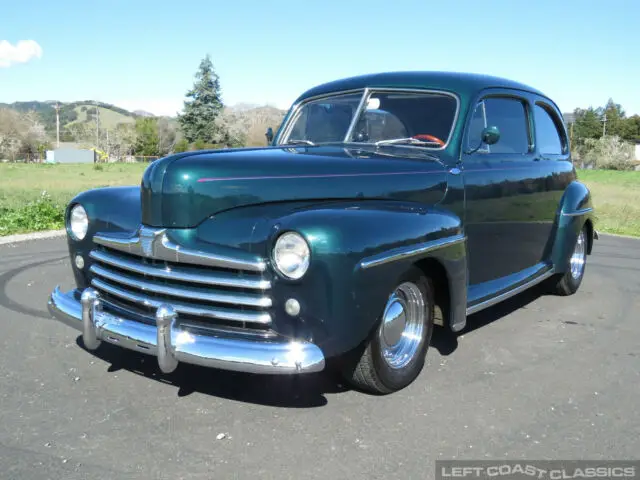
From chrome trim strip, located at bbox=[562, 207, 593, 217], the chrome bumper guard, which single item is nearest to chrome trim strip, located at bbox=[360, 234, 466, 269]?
the chrome bumper guard

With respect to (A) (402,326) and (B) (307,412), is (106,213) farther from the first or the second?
(A) (402,326)

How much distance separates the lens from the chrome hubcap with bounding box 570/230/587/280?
19.1ft

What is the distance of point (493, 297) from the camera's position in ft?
13.5

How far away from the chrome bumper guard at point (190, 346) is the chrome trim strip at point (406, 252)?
0.46 metres

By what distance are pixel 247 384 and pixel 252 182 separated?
3.70ft

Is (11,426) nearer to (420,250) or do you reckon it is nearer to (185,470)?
(185,470)

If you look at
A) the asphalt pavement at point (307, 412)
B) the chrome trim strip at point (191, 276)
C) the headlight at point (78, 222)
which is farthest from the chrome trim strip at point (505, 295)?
the headlight at point (78, 222)

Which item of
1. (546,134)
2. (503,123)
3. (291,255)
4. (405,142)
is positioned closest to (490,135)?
(405,142)

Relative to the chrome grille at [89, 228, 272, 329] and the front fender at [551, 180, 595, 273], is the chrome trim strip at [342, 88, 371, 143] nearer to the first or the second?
the chrome grille at [89, 228, 272, 329]

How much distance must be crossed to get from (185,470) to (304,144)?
7.99ft

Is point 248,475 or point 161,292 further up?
point 161,292

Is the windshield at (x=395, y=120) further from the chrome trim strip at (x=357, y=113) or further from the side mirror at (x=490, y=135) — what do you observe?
the side mirror at (x=490, y=135)

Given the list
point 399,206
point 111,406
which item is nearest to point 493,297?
point 399,206

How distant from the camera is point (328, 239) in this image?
2.68m
